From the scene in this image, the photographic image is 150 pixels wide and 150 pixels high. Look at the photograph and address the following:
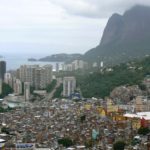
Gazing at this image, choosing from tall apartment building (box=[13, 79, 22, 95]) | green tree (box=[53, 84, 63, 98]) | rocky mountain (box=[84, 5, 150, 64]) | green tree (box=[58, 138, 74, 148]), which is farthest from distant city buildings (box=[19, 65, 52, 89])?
rocky mountain (box=[84, 5, 150, 64])

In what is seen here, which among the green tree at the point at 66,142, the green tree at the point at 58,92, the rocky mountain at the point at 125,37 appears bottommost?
the green tree at the point at 66,142

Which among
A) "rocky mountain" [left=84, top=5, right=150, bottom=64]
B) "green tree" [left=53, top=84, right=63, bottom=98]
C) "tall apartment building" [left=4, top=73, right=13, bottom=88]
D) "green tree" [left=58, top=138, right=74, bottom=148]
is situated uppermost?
"rocky mountain" [left=84, top=5, right=150, bottom=64]

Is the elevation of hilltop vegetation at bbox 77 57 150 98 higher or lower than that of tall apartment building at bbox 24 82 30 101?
higher

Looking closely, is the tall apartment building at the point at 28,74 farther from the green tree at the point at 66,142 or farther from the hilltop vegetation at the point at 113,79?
the green tree at the point at 66,142

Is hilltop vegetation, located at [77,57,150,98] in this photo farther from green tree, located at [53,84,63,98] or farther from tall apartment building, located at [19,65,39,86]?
tall apartment building, located at [19,65,39,86]

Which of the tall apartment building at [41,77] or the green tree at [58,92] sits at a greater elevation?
the tall apartment building at [41,77]

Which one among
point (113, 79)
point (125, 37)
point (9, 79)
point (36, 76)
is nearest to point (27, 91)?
point (36, 76)

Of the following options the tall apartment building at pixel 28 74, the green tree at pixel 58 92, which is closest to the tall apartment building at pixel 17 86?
the tall apartment building at pixel 28 74

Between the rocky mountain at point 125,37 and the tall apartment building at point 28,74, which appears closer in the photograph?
the tall apartment building at point 28,74

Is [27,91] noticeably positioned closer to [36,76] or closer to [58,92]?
[58,92]
